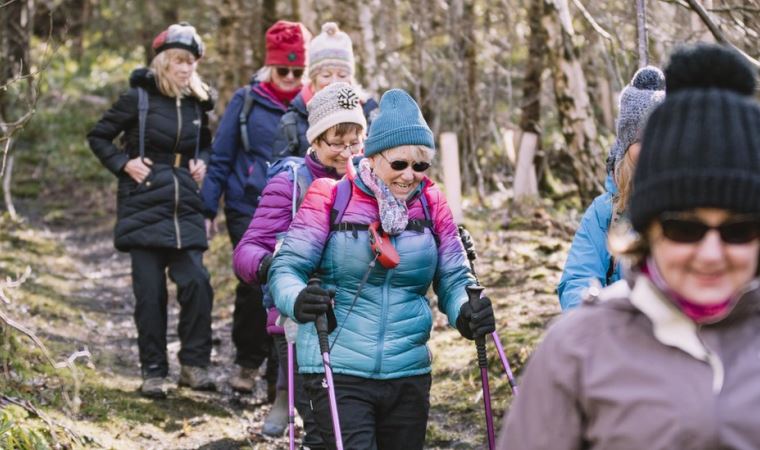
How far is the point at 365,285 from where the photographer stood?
512 cm

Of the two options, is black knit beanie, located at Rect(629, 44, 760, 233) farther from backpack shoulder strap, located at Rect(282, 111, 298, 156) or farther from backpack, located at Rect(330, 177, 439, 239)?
backpack shoulder strap, located at Rect(282, 111, 298, 156)

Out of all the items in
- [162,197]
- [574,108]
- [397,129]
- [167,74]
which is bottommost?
[162,197]

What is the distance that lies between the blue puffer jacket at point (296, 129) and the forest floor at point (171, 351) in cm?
190

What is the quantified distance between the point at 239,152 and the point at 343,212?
3807 mm

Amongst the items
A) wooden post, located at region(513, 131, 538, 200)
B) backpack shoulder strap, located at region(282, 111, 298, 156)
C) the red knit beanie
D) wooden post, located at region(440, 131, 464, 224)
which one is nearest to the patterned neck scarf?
backpack shoulder strap, located at region(282, 111, 298, 156)

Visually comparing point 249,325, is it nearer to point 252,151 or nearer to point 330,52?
point 252,151

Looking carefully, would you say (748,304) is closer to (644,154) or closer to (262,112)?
(644,154)

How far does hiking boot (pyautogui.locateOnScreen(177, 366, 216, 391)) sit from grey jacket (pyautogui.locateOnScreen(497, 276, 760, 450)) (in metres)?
6.52

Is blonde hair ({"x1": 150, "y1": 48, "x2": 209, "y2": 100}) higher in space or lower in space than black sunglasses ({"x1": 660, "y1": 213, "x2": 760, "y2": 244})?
higher

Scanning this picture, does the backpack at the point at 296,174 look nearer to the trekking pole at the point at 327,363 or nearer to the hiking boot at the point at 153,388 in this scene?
the trekking pole at the point at 327,363

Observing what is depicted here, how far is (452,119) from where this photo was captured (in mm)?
20359

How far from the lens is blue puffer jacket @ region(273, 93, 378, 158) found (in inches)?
298

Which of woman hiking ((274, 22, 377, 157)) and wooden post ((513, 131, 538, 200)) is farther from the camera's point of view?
wooden post ((513, 131, 538, 200))

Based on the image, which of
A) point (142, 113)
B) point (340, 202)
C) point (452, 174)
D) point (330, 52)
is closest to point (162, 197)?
point (142, 113)
